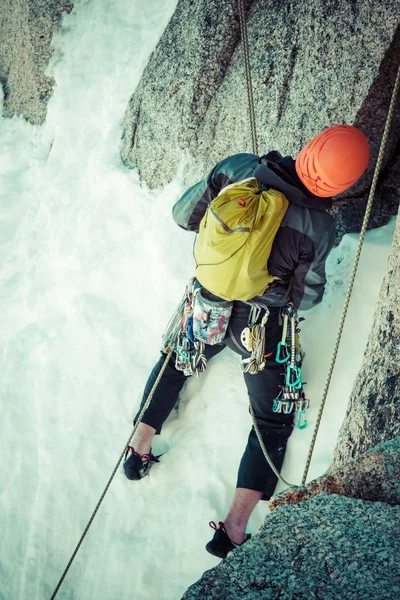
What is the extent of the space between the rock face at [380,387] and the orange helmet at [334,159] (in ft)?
1.76

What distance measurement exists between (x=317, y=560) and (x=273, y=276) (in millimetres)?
1945

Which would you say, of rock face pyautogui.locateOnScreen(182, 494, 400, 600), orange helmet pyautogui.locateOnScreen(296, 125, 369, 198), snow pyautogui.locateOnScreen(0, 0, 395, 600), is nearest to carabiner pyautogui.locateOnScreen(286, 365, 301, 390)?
snow pyautogui.locateOnScreen(0, 0, 395, 600)

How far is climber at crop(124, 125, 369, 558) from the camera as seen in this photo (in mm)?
3080

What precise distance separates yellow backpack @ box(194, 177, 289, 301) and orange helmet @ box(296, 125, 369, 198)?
10.3 inches

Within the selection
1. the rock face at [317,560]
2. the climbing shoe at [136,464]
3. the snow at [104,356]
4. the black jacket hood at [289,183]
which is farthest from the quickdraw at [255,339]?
the rock face at [317,560]

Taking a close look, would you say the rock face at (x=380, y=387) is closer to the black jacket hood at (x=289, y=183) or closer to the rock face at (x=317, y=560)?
the black jacket hood at (x=289, y=183)

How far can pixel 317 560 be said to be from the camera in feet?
6.25

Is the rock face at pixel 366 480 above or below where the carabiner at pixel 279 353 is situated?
below

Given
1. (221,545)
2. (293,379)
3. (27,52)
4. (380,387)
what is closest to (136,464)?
(221,545)

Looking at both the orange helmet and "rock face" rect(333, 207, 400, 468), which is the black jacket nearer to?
the orange helmet

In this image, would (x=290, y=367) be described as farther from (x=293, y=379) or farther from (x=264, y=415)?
(x=264, y=415)

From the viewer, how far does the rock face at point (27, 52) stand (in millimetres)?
7289

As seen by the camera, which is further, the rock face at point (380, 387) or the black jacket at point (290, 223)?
the black jacket at point (290, 223)

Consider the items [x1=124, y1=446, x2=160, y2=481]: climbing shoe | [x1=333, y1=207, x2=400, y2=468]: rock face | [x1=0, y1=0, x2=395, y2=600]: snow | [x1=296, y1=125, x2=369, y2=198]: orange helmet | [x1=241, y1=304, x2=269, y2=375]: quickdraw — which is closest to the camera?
[x1=333, y1=207, x2=400, y2=468]: rock face
